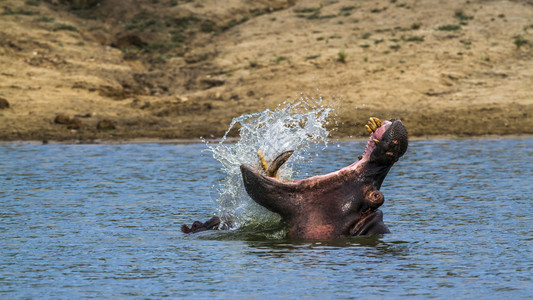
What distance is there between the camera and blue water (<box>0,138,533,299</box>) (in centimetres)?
838

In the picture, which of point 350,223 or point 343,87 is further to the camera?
point 343,87

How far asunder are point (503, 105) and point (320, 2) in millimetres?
9767

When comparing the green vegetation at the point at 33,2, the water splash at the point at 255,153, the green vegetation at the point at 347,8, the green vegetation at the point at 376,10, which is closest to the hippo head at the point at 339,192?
the water splash at the point at 255,153

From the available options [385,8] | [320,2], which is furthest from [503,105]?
[320,2]

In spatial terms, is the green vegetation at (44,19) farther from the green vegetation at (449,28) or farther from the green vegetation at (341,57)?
the green vegetation at (449,28)

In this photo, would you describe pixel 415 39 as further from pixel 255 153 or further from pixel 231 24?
pixel 255 153

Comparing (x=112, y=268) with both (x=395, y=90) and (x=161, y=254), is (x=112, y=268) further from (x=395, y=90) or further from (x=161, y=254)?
(x=395, y=90)

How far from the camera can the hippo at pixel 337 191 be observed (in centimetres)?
927

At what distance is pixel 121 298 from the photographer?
7984 mm

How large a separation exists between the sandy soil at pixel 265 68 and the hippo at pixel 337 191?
1322 cm

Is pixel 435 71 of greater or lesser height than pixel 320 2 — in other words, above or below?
below

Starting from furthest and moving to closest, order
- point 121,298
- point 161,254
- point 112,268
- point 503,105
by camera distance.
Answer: point 503,105, point 161,254, point 112,268, point 121,298

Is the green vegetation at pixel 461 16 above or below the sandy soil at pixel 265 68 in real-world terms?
above

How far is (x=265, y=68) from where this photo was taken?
1032 inches
